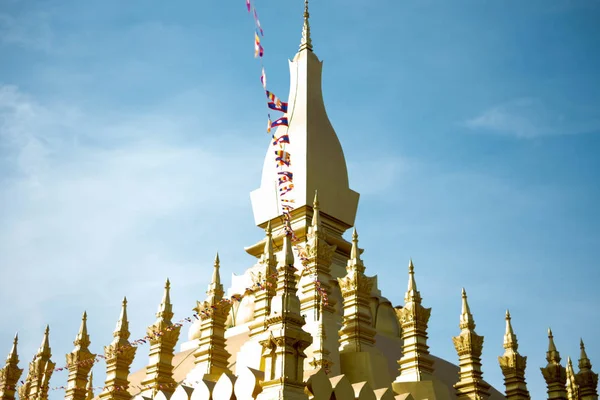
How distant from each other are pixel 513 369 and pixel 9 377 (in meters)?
15.2

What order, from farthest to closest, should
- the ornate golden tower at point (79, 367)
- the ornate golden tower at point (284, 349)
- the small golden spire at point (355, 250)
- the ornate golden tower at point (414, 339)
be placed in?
the ornate golden tower at point (79, 367) → the small golden spire at point (355, 250) → the ornate golden tower at point (414, 339) → the ornate golden tower at point (284, 349)

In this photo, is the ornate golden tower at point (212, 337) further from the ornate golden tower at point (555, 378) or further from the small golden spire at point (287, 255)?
the ornate golden tower at point (555, 378)

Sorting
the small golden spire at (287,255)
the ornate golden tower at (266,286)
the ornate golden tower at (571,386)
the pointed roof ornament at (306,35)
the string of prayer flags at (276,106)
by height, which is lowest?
the ornate golden tower at (571,386)

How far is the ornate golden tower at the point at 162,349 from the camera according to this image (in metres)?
20.9

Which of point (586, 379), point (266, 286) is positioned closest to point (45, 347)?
point (266, 286)

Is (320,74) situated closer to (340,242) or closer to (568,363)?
(340,242)

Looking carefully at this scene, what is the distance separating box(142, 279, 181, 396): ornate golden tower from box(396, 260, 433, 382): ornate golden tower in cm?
607

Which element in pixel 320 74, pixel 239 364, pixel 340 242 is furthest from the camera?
pixel 320 74

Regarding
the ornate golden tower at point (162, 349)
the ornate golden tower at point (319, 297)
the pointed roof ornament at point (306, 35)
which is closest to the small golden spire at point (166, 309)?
the ornate golden tower at point (162, 349)

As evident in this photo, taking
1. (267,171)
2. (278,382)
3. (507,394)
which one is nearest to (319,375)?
(278,382)

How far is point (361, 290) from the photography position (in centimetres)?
1939

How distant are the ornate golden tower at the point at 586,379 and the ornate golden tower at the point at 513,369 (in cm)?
252

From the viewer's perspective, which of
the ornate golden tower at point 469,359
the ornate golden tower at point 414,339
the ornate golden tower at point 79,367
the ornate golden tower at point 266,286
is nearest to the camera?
the ornate golden tower at point 414,339

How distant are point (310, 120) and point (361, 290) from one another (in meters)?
10.2
